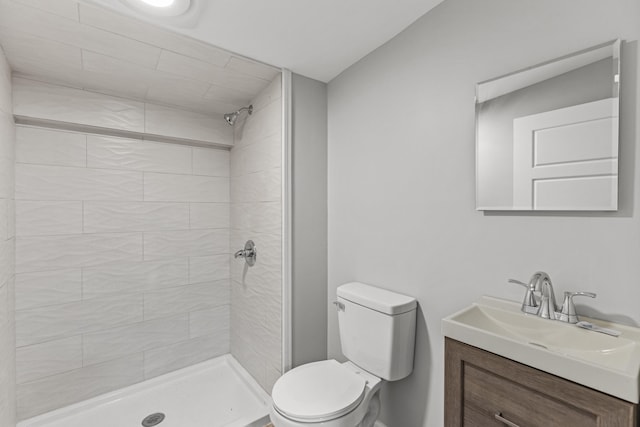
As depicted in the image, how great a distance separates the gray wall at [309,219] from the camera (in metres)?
1.90

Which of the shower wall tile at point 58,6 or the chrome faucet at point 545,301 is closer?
the chrome faucet at point 545,301

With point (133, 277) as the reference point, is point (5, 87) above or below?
above

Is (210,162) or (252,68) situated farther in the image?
(210,162)

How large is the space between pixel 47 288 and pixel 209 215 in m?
1.09

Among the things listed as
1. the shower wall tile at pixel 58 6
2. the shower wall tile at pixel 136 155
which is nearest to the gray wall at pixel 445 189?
the shower wall tile at pixel 136 155

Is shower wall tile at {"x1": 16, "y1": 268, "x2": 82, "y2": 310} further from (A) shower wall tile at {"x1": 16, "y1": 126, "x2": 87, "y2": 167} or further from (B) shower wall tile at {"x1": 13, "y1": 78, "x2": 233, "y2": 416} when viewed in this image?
(A) shower wall tile at {"x1": 16, "y1": 126, "x2": 87, "y2": 167}

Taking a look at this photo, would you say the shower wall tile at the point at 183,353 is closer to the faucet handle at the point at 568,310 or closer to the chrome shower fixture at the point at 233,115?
the chrome shower fixture at the point at 233,115

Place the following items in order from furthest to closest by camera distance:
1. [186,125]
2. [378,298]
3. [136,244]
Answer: [186,125], [136,244], [378,298]

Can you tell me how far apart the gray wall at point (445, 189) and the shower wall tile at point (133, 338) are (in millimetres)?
1233

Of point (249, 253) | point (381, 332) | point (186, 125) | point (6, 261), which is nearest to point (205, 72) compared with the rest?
point (186, 125)

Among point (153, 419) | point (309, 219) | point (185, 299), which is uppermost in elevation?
point (309, 219)

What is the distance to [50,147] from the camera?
1876 millimetres

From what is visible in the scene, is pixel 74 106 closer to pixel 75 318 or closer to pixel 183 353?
pixel 75 318

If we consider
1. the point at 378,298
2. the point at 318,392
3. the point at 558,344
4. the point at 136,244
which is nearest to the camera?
the point at 558,344
